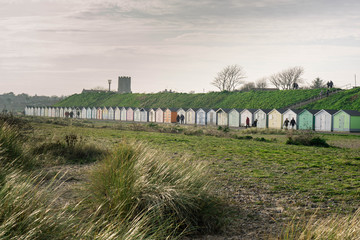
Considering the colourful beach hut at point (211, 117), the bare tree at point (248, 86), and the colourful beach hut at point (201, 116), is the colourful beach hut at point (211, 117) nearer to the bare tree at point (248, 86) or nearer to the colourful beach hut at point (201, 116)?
the colourful beach hut at point (201, 116)

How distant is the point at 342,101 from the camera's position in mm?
50688

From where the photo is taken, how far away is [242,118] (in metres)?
46.2

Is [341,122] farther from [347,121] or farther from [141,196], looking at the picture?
[141,196]

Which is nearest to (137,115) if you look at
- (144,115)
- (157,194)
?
(144,115)

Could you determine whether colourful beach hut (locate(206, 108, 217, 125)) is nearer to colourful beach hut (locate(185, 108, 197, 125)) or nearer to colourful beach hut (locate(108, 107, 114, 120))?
colourful beach hut (locate(185, 108, 197, 125))

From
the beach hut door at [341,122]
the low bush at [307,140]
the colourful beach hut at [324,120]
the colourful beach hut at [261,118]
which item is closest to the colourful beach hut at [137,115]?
the colourful beach hut at [261,118]

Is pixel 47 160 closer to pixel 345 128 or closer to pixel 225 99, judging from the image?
pixel 345 128

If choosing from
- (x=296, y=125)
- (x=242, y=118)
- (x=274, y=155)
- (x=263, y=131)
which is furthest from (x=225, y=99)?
(x=274, y=155)

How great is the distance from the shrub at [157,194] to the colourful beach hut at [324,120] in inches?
1394

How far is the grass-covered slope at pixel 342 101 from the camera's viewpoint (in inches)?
1923

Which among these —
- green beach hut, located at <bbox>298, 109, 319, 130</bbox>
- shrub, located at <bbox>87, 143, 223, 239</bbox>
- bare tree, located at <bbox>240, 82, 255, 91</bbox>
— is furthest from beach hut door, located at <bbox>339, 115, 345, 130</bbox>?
bare tree, located at <bbox>240, 82, 255, 91</bbox>

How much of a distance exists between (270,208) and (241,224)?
1107mm

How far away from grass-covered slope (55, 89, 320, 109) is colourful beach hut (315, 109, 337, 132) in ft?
67.3

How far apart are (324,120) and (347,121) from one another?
254 cm
